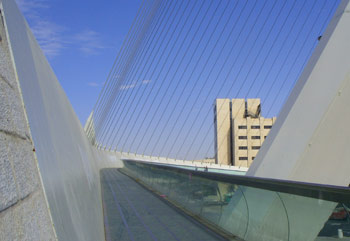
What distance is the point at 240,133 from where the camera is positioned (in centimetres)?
7181

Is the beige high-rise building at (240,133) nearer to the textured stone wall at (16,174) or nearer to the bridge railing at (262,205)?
the bridge railing at (262,205)

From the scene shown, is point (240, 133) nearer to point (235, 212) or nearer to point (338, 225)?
point (235, 212)

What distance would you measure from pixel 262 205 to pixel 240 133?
219 feet

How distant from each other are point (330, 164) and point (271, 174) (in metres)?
1.03

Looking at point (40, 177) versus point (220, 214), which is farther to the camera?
Answer: point (220, 214)

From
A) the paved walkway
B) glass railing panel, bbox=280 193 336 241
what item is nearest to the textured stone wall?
glass railing panel, bbox=280 193 336 241

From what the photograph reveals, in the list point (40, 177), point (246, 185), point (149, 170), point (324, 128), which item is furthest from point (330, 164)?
point (149, 170)

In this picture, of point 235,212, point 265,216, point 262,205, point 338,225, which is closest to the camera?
point 338,225

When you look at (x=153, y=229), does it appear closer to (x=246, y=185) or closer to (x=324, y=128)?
(x=246, y=185)

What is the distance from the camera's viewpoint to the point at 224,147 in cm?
7344

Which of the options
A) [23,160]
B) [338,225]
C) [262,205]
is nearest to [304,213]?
[338,225]

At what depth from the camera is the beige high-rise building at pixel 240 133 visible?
66.2 meters

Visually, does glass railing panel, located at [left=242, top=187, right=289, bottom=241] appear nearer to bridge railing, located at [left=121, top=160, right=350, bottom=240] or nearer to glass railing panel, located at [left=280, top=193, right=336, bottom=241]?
bridge railing, located at [left=121, top=160, right=350, bottom=240]

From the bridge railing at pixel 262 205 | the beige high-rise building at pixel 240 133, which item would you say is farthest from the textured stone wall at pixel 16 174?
the beige high-rise building at pixel 240 133
